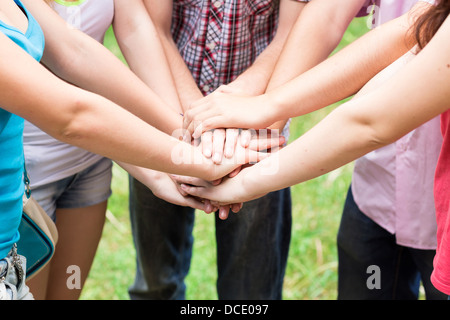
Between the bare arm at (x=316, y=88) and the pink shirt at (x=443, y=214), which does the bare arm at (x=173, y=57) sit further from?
the pink shirt at (x=443, y=214)

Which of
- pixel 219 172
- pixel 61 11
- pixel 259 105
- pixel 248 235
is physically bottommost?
pixel 248 235

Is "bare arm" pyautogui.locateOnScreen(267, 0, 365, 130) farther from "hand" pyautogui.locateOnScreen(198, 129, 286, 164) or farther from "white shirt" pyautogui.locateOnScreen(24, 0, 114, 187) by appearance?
"white shirt" pyautogui.locateOnScreen(24, 0, 114, 187)

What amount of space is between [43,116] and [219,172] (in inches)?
17.4

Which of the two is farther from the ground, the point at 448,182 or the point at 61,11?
the point at 61,11

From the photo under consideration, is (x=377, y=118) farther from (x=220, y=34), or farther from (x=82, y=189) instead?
(x=82, y=189)

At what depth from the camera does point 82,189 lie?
149 cm

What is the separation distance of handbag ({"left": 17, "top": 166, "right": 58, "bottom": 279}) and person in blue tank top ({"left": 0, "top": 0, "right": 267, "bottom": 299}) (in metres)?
0.10

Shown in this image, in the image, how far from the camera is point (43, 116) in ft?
3.13

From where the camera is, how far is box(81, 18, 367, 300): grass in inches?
81.5

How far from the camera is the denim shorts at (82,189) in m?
1.42

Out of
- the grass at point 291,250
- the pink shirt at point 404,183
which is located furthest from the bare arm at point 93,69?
the grass at point 291,250

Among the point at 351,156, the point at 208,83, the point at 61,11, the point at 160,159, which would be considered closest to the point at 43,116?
the point at 160,159

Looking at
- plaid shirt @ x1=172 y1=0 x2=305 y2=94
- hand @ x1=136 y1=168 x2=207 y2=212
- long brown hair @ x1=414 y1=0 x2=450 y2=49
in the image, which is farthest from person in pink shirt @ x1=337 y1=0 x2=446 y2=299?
hand @ x1=136 y1=168 x2=207 y2=212

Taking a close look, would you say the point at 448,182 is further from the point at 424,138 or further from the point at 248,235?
the point at 248,235
